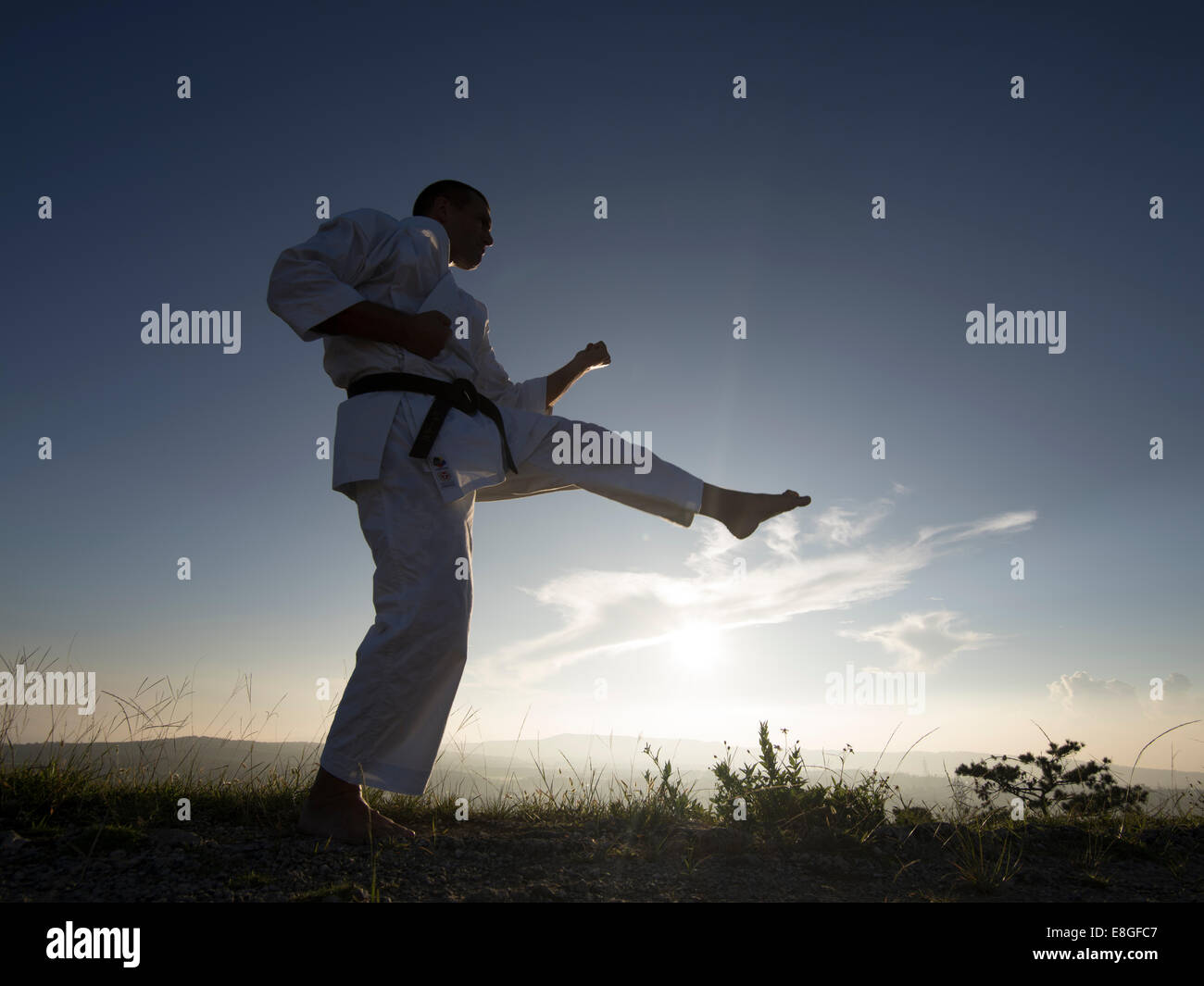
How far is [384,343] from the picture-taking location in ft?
11.1

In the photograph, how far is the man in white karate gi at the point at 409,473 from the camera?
3.01 m

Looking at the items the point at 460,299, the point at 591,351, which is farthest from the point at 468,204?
the point at 591,351

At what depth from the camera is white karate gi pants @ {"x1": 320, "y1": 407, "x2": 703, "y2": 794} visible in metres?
2.99

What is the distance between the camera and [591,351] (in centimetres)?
437

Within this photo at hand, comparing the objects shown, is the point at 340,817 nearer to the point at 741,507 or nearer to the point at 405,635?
the point at 405,635

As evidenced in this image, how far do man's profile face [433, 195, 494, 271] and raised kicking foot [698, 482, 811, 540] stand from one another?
2076 mm

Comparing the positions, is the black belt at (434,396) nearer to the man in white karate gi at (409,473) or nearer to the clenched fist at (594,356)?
the man in white karate gi at (409,473)

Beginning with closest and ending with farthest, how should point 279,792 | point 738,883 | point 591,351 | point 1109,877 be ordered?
1. point 738,883
2. point 1109,877
3. point 279,792
4. point 591,351

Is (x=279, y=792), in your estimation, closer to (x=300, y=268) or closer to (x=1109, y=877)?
(x=300, y=268)

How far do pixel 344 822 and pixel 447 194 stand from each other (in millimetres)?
3568

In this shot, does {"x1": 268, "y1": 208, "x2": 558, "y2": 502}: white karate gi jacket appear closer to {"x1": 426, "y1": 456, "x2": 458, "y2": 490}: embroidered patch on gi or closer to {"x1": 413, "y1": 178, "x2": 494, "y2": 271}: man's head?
{"x1": 426, "y1": 456, "x2": 458, "y2": 490}: embroidered patch on gi

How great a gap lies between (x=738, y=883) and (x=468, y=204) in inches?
157

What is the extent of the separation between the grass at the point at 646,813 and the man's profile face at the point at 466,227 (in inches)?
130
